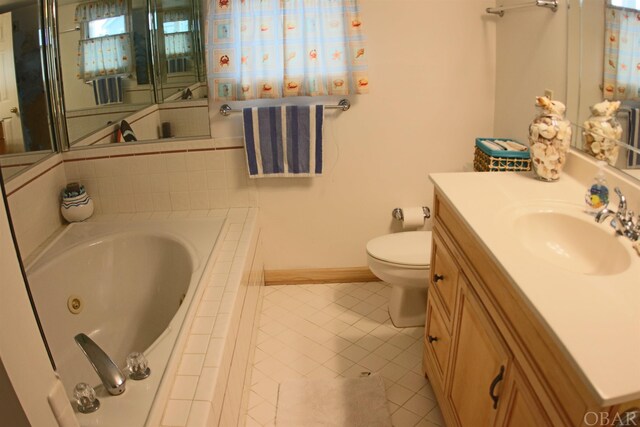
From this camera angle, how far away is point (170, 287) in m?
2.15

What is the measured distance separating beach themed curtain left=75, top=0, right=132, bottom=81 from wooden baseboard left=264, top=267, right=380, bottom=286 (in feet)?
4.50

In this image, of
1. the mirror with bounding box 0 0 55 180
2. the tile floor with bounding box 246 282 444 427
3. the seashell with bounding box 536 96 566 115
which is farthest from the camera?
the mirror with bounding box 0 0 55 180

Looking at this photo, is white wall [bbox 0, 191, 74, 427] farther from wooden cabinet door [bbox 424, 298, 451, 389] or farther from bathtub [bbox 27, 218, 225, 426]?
wooden cabinet door [bbox 424, 298, 451, 389]

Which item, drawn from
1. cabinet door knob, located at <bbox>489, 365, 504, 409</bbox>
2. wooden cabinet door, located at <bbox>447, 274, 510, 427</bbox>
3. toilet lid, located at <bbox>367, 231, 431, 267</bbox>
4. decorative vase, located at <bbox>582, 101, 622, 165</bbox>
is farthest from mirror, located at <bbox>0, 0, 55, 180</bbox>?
decorative vase, located at <bbox>582, 101, 622, 165</bbox>

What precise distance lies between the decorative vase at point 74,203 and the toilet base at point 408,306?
1598 millimetres

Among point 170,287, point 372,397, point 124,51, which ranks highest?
point 124,51

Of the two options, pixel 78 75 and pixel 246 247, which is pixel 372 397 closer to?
pixel 246 247

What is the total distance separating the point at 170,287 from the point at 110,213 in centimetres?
66

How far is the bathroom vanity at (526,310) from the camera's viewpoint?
85cm

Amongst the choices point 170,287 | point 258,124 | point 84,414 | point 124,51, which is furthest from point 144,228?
point 84,414

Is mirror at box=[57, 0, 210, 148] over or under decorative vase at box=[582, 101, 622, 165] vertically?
over

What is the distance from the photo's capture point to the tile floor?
1.92m

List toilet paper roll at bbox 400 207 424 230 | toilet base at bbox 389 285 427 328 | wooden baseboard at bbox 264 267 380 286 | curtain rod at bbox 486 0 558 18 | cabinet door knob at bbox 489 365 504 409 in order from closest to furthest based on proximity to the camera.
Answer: cabinet door knob at bbox 489 365 504 409 < curtain rod at bbox 486 0 558 18 < toilet base at bbox 389 285 427 328 < toilet paper roll at bbox 400 207 424 230 < wooden baseboard at bbox 264 267 380 286

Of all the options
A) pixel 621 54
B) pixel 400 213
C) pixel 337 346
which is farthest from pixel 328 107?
pixel 621 54
